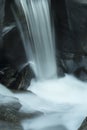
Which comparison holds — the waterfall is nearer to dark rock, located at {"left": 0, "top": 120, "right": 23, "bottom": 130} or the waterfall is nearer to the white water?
the white water

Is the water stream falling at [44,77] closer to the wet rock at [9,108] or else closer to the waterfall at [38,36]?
the waterfall at [38,36]

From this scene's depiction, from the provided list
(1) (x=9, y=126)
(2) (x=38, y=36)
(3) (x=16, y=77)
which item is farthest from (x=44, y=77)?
(1) (x=9, y=126)

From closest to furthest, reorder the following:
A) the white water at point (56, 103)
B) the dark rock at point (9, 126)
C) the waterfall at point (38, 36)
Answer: the dark rock at point (9, 126), the white water at point (56, 103), the waterfall at point (38, 36)

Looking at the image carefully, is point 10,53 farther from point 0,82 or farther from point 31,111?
point 31,111

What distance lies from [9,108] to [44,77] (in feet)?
10.4

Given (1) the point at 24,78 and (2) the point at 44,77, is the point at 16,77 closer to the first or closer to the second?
(1) the point at 24,78

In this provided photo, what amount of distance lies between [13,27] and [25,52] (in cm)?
67

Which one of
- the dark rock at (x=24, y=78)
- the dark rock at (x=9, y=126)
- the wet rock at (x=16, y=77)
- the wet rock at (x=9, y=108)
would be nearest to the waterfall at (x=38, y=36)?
the dark rock at (x=24, y=78)

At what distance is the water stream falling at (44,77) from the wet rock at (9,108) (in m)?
0.35

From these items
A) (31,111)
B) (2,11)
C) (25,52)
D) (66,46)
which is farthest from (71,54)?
(31,111)

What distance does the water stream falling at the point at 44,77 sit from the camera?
847cm

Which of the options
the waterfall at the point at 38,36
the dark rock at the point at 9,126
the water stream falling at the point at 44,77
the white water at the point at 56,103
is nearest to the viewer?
the dark rock at the point at 9,126

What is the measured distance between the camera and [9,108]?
7410 millimetres

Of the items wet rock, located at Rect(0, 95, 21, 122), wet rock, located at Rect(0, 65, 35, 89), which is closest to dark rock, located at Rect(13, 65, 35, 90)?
wet rock, located at Rect(0, 65, 35, 89)
